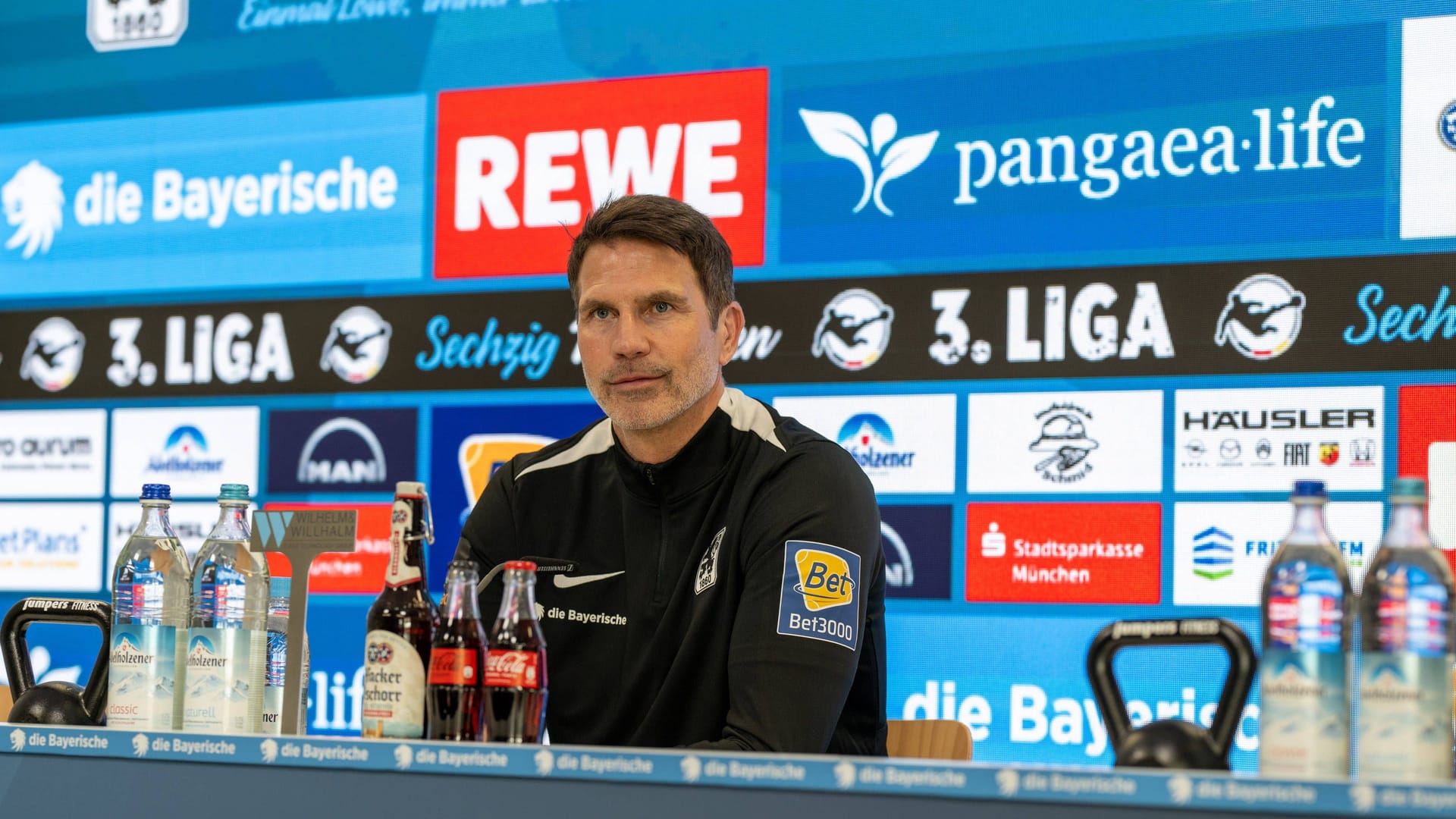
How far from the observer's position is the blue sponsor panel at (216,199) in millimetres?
3443

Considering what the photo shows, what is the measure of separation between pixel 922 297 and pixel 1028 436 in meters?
0.37

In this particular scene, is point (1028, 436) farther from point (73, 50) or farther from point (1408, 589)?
point (73, 50)

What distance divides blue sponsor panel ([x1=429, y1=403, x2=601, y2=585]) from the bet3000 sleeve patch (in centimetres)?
187

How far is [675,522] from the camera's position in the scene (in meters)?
1.63

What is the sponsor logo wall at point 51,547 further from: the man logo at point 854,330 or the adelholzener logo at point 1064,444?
the adelholzener logo at point 1064,444

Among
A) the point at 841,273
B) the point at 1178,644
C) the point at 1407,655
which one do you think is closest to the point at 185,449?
the point at 841,273

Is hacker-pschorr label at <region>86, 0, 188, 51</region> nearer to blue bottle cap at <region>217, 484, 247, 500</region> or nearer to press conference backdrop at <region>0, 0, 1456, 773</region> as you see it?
press conference backdrop at <region>0, 0, 1456, 773</region>

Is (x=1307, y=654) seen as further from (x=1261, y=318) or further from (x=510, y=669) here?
(x=1261, y=318)

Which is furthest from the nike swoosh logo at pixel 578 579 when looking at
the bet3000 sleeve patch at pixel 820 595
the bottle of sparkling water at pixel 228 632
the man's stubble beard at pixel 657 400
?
the bottle of sparkling water at pixel 228 632

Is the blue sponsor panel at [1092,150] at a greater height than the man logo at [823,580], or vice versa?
the blue sponsor panel at [1092,150]

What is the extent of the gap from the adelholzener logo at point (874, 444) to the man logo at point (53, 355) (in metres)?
2.04

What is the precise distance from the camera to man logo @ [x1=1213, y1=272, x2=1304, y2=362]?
275 centimetres

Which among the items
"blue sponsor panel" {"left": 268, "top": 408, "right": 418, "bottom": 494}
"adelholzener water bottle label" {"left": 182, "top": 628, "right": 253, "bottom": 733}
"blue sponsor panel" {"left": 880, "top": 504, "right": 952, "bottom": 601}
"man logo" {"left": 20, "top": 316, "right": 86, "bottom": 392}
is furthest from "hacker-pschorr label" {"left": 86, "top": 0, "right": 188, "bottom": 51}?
"adelholzener water bottle label" {"left": 182, "top": 628, "right": 253, "bottom": 733}

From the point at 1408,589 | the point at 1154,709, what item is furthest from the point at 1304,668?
the point at 1154,709
